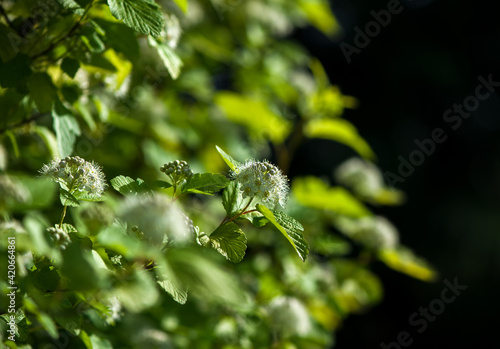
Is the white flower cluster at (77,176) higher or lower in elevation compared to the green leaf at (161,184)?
lower

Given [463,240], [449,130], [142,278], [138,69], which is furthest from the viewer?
[449,130]

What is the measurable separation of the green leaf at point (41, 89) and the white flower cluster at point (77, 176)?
24 cm

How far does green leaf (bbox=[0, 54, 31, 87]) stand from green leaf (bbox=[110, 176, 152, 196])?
0.41 meters

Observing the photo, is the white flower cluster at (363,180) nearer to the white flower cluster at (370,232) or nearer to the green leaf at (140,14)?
the white flower cluster at (370,232)

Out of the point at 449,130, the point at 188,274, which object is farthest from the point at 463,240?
the point at 188,274

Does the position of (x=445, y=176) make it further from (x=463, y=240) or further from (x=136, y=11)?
(x=136, y=11)

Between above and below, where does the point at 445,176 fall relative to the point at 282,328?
below

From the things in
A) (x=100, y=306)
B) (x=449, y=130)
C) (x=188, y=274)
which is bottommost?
(x=449, y=130)

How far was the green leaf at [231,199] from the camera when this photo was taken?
1.18 meters

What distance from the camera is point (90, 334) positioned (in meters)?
1.25

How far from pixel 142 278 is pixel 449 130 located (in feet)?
17.2

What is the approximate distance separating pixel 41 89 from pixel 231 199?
60 cm
